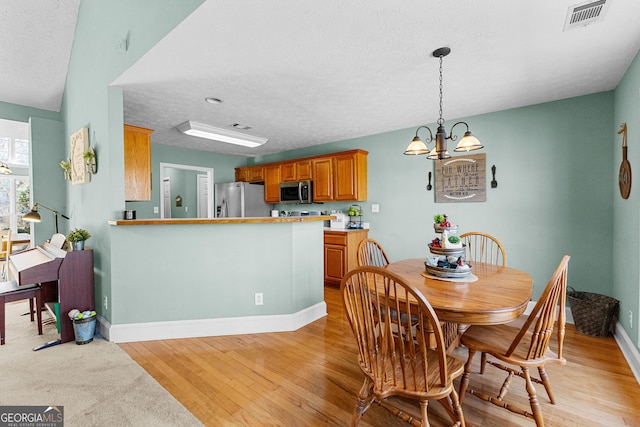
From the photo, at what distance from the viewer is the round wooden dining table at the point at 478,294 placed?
1.35 m

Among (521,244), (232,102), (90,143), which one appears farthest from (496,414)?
(90,143)

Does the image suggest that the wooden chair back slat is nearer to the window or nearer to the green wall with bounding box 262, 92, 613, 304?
the green wall with bounding box 262, 92, 613, 304

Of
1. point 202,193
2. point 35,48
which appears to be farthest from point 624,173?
point 202,193

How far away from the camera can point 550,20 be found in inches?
69.1

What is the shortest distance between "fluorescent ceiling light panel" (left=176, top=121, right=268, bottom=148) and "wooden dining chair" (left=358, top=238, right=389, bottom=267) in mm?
2716

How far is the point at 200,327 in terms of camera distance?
273 centimetres

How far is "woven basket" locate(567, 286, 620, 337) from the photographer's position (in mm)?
2588

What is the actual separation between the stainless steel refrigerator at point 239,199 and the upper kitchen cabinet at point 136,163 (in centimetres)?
222

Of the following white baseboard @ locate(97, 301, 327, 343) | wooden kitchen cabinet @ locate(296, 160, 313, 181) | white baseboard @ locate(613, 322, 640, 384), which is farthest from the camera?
wooden kitchen cabinet @ locate(296, 160, 313, 181)

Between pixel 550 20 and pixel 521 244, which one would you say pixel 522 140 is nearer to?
pixel 521 244

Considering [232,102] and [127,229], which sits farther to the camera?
[232,102]

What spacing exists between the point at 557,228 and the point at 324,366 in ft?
9.56

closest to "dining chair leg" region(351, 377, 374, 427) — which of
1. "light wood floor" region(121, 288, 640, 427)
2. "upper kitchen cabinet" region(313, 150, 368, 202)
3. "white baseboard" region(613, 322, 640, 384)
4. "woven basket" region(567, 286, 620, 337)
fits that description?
"light wood floor" region(121, 288, 640, 427)

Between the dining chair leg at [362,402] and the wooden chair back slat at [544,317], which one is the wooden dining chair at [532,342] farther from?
the dining chair leg at [362,402]
